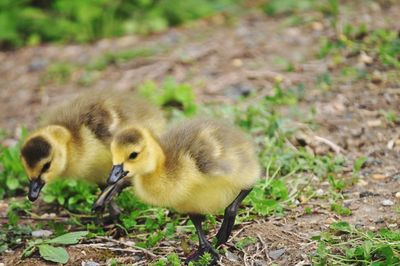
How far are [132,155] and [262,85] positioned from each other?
2911 mm

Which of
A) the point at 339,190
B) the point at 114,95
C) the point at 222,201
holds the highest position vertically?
the point at 114,95

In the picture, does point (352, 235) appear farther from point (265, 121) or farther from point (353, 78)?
point (353, 78)

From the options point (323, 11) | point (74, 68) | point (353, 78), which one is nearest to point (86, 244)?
point (353, 78)

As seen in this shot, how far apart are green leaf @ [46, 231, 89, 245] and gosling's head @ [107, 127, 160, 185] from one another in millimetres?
642

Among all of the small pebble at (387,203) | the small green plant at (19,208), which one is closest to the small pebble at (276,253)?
the small pebble at (387,203)

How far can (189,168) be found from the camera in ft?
11.2

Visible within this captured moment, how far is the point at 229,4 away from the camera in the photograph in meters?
8.78

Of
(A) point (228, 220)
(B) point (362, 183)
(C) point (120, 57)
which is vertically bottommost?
(B) point (362, 183)

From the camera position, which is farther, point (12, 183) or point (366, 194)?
point (12, 183)

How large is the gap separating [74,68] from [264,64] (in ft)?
6.94

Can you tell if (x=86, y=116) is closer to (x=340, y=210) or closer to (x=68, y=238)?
(x=68, y=238)

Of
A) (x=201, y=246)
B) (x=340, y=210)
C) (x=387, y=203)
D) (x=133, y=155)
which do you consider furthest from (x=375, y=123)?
(x=133, y=155)

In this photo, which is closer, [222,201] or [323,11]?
[222,201]

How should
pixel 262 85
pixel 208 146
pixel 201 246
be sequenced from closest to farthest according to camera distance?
pixel 208 146 → pixel 201 246 → pixel 262 85
